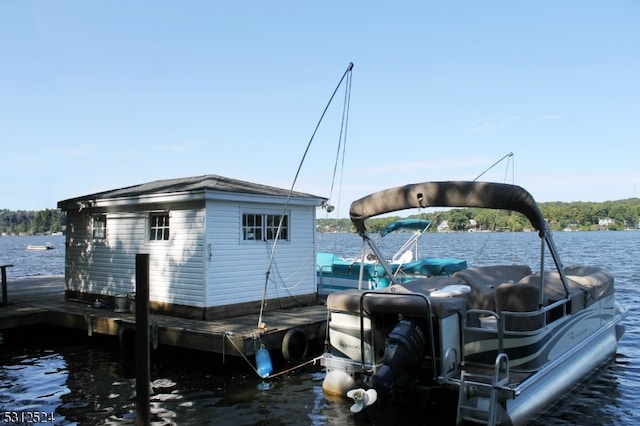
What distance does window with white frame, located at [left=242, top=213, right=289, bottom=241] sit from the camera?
12.1 meters

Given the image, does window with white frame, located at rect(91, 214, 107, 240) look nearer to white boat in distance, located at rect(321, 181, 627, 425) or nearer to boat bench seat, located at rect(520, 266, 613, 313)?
white boat in distance, located at rect(321, 181, 627, 425)

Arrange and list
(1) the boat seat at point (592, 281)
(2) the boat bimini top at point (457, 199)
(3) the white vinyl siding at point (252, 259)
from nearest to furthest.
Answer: (2) the boat bimini top at point (457, 199) → (1) the boat seat at point (592, 281) → (3) the white vinyl siding at point (252, 259)

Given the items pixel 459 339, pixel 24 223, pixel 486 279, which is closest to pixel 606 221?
pixel 486 279

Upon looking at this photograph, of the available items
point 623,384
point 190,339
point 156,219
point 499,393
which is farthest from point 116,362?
point 623,384

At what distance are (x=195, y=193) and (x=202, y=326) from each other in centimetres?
276

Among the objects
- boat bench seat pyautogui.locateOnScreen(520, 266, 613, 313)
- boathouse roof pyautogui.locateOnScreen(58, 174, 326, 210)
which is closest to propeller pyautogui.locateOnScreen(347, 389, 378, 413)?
boat bench seat pyautogui.locateOnScreen(520, 266, 613, 313)

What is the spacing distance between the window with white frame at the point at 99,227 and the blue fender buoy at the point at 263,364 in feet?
21.1

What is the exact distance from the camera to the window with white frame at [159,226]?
39.7 ft

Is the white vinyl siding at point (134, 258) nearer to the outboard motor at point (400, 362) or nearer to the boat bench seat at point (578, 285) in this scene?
the outboard motor at point (400, 362)

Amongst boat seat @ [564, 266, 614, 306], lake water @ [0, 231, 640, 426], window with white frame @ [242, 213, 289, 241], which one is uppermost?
window with white frame @ [242, 213, 289, 241]

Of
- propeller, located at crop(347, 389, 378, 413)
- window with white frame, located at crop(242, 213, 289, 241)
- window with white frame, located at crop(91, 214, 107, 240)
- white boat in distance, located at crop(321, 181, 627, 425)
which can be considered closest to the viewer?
propeller, located at crop(347, 389, 378, 413)

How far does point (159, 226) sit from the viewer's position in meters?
12.3

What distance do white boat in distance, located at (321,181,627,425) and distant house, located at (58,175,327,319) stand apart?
3654mm

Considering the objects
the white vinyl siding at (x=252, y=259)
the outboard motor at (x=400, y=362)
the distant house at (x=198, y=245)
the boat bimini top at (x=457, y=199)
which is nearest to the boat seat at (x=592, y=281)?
the boat bimini top at (x=457, y=199)
